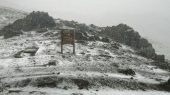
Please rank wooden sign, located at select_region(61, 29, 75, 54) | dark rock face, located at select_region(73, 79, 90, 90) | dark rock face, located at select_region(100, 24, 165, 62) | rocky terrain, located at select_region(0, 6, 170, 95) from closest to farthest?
rocky terrain, located at select_region(0, 6, 170, 95), dark rock face, located at select_region(73, 79, 90, 90), wooden sign, located at select_region(61, 29, 75, 54), dark rock face, located at select_region(100, 24, 165, 62)

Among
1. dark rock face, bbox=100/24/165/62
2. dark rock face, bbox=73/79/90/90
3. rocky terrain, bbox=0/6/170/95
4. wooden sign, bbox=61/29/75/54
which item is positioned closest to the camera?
rocky terrain, bbox=0/6/170/95

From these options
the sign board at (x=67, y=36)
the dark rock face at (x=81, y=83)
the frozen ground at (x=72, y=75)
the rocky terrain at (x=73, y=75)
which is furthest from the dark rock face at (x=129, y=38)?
the dark rock face at (x=81, y=83)

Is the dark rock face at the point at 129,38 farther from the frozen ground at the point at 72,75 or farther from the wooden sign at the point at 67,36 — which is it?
the wooden sign at the point at 67,36

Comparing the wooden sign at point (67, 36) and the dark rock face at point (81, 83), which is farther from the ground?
the wooden sign at point (67, 36)

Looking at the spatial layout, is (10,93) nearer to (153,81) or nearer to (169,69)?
(153,81)

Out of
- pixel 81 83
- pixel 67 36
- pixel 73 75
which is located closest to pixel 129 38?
pixel 67 36

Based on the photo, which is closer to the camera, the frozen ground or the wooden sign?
the frozen ground

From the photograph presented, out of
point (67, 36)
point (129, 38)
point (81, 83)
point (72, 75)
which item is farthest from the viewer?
point (129, 38)

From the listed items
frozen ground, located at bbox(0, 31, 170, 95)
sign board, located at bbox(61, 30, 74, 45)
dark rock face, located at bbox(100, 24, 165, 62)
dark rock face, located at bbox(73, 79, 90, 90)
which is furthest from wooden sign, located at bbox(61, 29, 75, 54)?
dark rock face, located at bbox(100, 24, 165, 62)

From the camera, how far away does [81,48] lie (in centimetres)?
1603

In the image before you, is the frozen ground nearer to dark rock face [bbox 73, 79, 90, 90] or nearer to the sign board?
dark rock face [bbox 73, 79, 90, 90]

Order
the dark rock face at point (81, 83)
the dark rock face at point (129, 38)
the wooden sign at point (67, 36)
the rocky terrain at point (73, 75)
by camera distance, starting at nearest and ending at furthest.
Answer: the rocky terrain at point (73, 75)
the dark rock face at point (81, 83)
the wooden sign at point (67, 36)
the dark rock face at point (129, 38)

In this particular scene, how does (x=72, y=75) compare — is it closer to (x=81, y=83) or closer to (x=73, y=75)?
(x=73, y=75)

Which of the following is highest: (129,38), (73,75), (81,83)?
(129,38)
